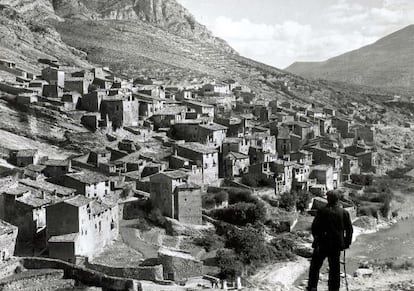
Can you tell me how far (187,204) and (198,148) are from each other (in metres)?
6.60

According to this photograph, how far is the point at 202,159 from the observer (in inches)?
1602

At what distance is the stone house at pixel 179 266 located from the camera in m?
28.3

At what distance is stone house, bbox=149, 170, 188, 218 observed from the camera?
1394 inches

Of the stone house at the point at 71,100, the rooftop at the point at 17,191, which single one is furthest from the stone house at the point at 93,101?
the rooftop at the point at 17,191

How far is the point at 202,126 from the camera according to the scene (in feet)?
147

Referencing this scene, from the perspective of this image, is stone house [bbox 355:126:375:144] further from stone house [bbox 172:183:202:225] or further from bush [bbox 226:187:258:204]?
stone house [bbox 172:183:202:225]

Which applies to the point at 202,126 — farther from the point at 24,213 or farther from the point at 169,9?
the point at 169,9

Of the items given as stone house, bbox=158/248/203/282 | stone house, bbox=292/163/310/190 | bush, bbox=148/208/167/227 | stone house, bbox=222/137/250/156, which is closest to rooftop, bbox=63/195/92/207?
stone house, bbox=158/248/203/282

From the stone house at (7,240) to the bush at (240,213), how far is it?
14.3 m

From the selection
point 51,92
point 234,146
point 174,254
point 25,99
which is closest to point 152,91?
point 51,92

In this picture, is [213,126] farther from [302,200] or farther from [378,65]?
[378,65]

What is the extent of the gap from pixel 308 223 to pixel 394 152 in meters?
27.4

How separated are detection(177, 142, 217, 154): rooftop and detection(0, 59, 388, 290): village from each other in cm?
14

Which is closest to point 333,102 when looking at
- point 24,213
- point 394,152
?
point 394,152
